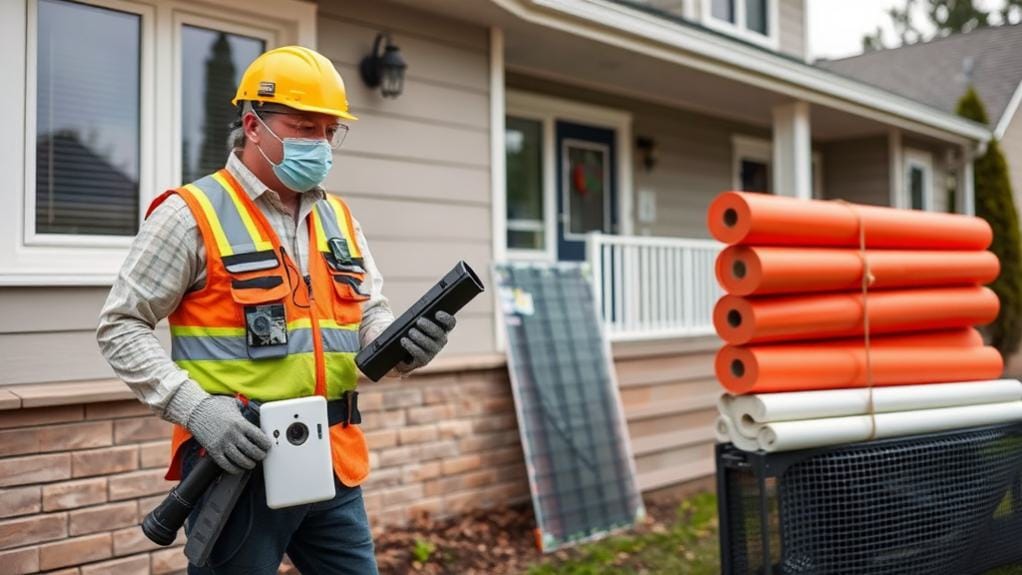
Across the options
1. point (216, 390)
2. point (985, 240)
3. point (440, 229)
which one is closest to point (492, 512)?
point (440, 229)

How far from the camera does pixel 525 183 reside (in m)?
7.33

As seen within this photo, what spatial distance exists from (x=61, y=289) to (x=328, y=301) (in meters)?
2.23

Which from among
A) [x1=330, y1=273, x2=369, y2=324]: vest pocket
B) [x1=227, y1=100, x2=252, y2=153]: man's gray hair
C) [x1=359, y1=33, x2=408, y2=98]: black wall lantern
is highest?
[x1=359, y1=33, x2=408, y2=98]: black wall lantern

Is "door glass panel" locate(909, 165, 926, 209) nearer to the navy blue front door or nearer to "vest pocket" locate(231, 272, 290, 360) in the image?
the navy blue front door

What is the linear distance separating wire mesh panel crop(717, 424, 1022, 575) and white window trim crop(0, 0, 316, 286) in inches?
116

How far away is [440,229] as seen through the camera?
17.4ft

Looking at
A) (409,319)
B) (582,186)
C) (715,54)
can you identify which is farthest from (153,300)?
(582,186)

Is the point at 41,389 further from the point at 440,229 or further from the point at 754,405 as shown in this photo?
the point at 754,405

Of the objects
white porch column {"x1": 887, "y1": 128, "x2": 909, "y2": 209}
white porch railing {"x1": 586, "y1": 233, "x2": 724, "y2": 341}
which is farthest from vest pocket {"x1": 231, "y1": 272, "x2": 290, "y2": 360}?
white porch column {"x1": 887, "y1": 128, "x2": 909, "y2": 209}

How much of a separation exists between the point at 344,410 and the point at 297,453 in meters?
0.27

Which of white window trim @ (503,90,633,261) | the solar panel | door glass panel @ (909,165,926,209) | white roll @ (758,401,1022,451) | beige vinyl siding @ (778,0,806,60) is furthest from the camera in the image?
door glass panel @ (909,165,926,209)

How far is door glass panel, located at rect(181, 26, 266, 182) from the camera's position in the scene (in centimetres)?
435

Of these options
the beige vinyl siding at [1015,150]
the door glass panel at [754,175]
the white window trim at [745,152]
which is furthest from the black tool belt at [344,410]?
the beige vinyl siding at [1015,150]

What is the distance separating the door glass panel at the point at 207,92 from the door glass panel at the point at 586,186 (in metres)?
3.62
